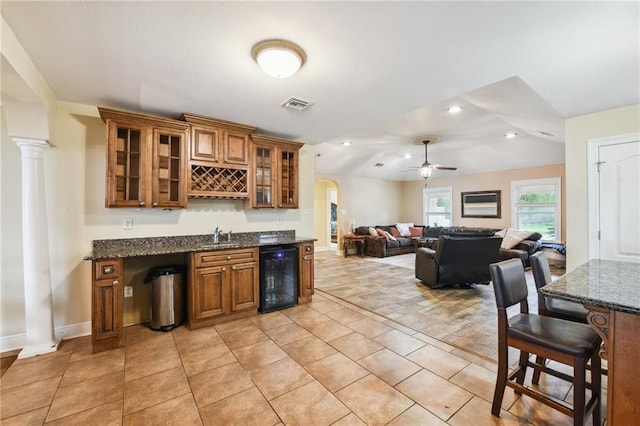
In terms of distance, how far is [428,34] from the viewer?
1.82 meters

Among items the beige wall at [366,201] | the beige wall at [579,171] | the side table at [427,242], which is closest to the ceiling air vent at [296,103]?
the beige wall at [579,171]

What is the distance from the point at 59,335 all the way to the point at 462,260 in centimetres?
528

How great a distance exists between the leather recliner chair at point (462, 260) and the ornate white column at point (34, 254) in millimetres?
4894

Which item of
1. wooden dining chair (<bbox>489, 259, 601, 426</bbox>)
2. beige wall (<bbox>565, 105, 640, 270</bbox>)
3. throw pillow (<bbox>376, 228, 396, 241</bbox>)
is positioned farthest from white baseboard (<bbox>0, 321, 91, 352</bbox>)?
throw pillow (<bbox>376, 228, 396, 241</bbox>)

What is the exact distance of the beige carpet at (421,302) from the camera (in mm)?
2926

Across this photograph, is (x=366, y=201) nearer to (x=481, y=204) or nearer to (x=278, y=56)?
(x=481, y=204)

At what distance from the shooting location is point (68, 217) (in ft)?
9.50

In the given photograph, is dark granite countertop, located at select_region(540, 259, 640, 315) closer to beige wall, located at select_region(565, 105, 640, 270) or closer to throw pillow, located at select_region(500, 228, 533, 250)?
beige wall, located at select_region(565, 105, 640, 270)

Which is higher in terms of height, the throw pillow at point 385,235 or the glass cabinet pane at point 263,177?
the glass cabinet pane at point 263,177

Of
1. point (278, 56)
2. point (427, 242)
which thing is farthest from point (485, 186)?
point (278, 56)

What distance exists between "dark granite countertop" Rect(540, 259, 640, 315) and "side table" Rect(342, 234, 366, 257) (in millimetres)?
6200

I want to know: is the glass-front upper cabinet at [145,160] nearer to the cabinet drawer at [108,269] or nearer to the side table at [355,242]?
the cabinet drawer at [108,269]

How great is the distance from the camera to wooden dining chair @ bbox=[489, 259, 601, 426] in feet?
4.78

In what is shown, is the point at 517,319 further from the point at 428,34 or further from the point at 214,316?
the point at 214,316
